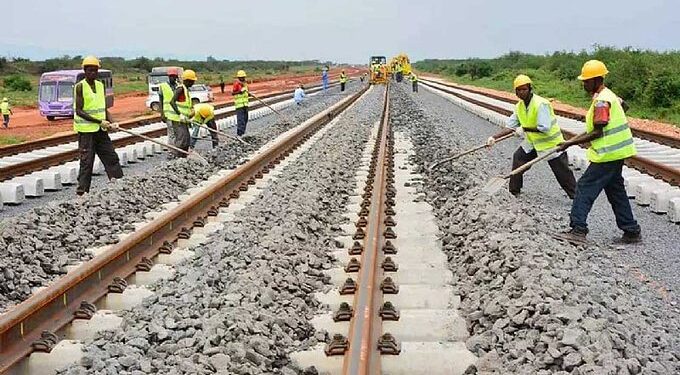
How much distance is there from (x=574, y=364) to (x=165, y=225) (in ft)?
14.2

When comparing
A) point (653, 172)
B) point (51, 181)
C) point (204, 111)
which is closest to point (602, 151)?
point (653, 172)

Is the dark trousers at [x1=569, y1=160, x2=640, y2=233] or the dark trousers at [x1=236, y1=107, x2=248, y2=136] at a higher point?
the dark trousers at [x1=569, y1=160, x2=640, y2=233]

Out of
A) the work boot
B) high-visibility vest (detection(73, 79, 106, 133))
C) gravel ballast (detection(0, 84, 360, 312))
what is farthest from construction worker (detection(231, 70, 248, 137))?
the work boot

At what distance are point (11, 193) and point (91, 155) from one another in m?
1.03

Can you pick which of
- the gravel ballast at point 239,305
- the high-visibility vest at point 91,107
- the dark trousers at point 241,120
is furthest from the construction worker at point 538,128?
the dark trousers at point 241,120

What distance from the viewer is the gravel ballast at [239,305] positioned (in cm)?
418

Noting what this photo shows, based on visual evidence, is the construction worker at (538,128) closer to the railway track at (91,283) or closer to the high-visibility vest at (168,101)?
the railway track at (91,283)

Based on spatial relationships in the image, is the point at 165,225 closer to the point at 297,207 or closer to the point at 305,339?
the point at 297,207

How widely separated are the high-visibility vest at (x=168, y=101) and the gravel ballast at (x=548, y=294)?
18.0 feet

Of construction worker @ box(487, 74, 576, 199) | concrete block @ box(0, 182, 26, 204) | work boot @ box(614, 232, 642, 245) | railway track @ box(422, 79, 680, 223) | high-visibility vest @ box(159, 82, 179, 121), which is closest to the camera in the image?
work boot @ box(614, 232, 642, 245)

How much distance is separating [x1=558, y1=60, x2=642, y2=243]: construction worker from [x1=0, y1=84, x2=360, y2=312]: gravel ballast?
421cm

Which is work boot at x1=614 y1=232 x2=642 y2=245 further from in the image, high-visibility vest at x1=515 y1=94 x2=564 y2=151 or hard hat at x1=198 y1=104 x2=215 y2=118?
hard hat at x1=198 y1=104 x2=215 y2=118

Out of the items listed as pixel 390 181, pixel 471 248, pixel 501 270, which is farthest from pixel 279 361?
pixel 390 181

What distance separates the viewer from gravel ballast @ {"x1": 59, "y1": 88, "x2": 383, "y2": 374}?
4.18 meters
